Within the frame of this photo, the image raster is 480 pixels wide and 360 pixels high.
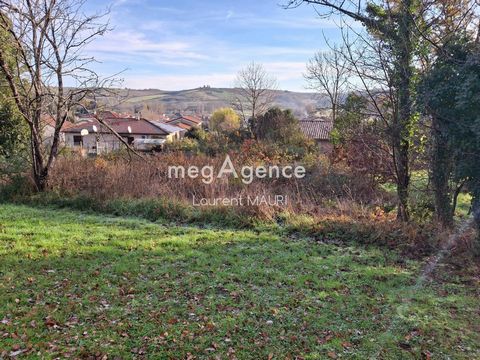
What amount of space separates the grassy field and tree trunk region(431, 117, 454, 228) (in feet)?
7.97

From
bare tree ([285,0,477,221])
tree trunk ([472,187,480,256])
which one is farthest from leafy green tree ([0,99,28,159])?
tree trunk ([472,187,480,256])

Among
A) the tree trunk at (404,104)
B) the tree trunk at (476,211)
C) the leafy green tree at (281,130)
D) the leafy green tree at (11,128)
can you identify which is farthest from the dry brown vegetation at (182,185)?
the leafy green tree at (281,130)

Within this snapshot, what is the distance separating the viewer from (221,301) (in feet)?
13.5

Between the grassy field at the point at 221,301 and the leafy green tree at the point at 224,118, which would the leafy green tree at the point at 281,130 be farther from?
the grassy field at the point at 221,301

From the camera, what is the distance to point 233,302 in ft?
13.4

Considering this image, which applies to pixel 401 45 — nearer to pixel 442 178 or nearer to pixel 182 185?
pixel 442 178

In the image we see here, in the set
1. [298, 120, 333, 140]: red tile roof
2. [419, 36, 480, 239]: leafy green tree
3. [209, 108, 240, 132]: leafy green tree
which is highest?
[209, 108, 240, 132]: leafy green tree

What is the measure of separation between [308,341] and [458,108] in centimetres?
439

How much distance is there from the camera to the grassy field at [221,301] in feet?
10.6

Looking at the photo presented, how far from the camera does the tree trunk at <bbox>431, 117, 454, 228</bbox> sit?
723 centimetres

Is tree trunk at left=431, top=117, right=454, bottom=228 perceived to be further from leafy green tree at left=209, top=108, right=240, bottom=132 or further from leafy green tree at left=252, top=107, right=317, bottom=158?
leafy green tree at left=209, top=108, right=240, bottom=132

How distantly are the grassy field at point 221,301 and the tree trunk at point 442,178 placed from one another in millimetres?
2430

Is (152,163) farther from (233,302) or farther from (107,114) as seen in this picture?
(233,302)

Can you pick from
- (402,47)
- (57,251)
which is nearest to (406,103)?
(402,47)
